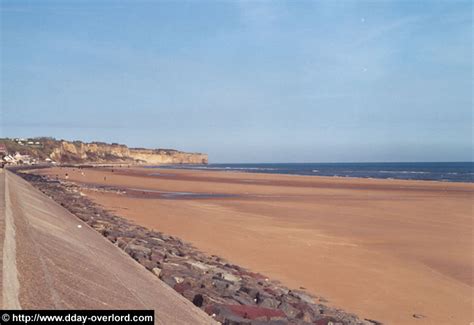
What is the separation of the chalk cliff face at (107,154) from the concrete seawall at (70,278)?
102212 millimetres

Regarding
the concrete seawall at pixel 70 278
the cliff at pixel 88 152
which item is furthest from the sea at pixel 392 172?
the concrete seawall at pixel 70 278

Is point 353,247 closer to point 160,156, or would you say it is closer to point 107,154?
point 107,154

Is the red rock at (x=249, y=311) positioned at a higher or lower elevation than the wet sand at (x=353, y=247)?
higher

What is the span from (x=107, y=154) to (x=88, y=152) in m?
11.2

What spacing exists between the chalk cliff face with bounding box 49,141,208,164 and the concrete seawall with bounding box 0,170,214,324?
102m

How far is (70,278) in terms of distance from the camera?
4.63 metres

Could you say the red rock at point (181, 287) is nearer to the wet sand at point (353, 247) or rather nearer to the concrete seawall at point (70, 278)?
the concrete seawall at point (70, 278)

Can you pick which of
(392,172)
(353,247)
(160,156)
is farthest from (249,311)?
(160,156)

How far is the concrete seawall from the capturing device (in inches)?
146

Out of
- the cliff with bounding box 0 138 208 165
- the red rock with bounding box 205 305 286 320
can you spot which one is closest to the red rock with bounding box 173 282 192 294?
the red rock with bounding box 205 305 286 320

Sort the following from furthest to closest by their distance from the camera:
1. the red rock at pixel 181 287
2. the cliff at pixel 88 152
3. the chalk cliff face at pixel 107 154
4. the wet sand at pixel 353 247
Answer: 1. the chalk cliff face at pixel 107 154
2. the cliff at pixel 88 152
3. the wet sand at pixel 353 247
4. the red rock at pixel 181 287

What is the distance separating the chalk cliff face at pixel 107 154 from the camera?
112075mm

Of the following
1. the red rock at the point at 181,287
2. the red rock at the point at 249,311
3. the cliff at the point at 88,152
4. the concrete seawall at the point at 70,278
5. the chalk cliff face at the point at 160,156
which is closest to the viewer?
the concrete seawall at the point at 70,278

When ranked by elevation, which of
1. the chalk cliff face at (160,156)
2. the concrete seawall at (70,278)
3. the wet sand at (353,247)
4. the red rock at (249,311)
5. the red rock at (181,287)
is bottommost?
the wet sand at (353,247)
